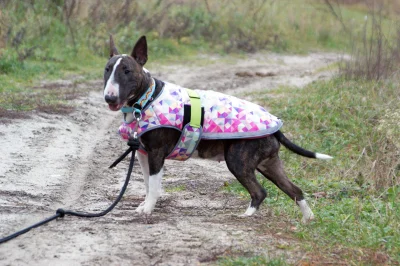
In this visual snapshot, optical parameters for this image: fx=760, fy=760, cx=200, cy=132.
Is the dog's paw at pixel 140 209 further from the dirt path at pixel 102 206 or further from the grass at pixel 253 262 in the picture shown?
the grass at pixel 253 262

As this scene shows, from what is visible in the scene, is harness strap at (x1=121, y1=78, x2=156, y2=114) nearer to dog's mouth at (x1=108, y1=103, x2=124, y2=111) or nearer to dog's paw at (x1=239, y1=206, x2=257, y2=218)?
dog's mouth at (x1=108, y1=103, x2=124, y2=111)

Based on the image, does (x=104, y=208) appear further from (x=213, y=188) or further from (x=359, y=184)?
(x=359, y=184)

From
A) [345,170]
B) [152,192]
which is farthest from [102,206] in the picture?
[345,170]

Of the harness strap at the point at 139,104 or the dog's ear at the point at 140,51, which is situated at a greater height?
the dog's ear at the point at 140,51

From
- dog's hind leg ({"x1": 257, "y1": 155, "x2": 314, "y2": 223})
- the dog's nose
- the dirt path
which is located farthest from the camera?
dog's hind leg ({"x1": 257, "y1": 155, "x2": 314, "y2": 223})

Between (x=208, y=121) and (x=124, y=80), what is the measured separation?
78 cm

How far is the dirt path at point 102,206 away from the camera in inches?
205

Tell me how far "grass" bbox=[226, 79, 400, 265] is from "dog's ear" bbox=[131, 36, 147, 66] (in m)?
1.77

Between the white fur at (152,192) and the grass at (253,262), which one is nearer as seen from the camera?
the grass at (253,262)

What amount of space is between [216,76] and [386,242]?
11423 millimetres

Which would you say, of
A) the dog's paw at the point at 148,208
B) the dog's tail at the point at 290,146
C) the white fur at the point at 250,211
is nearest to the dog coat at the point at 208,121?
the dog's tail at the point at 290,146

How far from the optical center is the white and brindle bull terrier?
20.7 ft

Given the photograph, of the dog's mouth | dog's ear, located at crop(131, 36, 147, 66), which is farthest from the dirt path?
dog's ear, located at crop(131, 36, 147, 66)

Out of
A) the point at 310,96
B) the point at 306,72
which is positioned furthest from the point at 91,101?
the point at 306,72
